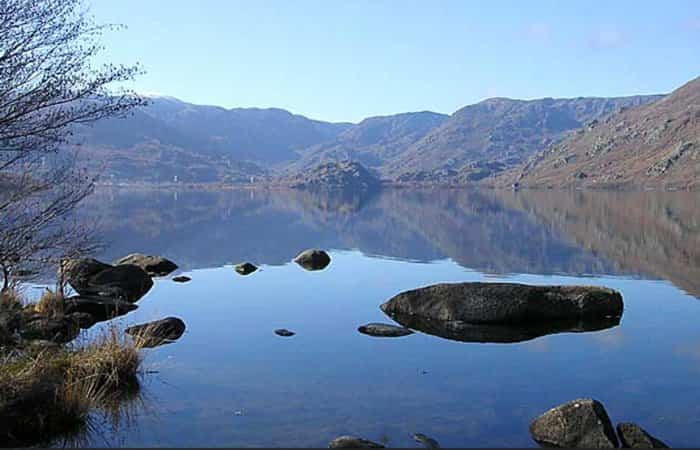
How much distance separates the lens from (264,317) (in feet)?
82.1

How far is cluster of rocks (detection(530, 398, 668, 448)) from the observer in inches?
463

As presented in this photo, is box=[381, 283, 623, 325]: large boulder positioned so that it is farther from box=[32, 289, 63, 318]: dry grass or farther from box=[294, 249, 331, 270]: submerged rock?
box=[294, 249, 331, 270]: submerged rock

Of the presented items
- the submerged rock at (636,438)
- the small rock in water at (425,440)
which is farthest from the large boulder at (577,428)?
the small rock in water at (425,440)

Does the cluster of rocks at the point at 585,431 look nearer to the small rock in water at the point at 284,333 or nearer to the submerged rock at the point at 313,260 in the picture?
the small rock in water at the point at 284,333

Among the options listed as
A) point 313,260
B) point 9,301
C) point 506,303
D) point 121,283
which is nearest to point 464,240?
point 313,260

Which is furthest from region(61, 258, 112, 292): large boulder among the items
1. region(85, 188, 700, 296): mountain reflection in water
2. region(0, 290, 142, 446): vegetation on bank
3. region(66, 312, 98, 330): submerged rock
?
region(0, 290, 142, 446): vegetation on bank

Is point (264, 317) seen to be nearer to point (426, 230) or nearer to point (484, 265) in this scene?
point (484, 265)

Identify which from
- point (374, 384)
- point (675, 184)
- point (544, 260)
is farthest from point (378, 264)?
point (675, 184)

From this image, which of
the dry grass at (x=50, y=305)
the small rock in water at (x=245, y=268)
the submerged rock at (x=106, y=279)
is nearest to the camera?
the dry grass at (x=50, y=305)

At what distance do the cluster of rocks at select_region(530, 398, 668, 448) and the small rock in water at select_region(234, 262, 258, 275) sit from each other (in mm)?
27453

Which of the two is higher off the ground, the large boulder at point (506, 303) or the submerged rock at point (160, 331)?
the large boulder at point (506, 303)

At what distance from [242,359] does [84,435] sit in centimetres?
664

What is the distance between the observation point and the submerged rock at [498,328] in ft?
68.9

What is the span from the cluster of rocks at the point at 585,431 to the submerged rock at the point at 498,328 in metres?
7.94
